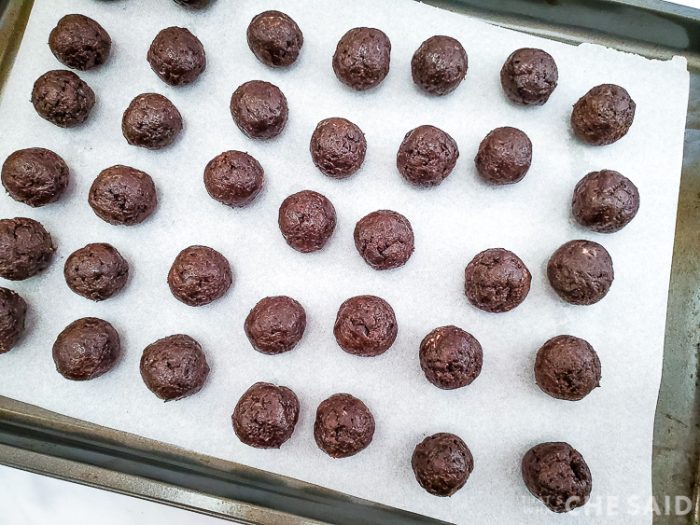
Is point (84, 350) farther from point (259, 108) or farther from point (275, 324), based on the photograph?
point (259, 108)

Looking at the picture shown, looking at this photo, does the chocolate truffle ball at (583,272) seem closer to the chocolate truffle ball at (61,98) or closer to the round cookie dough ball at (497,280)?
the round cookie dough ball at (497,280)

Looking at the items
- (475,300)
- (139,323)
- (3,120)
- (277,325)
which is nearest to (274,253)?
(277,325)

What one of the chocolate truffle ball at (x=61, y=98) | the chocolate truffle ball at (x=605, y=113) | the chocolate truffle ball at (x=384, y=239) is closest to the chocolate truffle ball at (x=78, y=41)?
the chocolate truffle ball at (x=61, y=98)

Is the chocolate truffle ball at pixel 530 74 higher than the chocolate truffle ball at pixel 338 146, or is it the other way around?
the chocolate truffle ball at pixel 530 74

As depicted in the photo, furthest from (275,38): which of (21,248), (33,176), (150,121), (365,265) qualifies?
(21,248)

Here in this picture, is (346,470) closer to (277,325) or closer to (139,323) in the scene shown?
(277,325)

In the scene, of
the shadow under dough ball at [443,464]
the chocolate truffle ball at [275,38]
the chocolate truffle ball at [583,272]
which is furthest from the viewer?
the chocolate truffle ball at [275,38]

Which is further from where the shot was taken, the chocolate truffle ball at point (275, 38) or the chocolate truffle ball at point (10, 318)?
the chocolate truffle ball at point (275, 38)

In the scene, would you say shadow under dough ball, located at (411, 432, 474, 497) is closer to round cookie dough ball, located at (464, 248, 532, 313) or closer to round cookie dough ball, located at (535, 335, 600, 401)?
round cookie dough ball, located at (535, 335, 600, 401)
